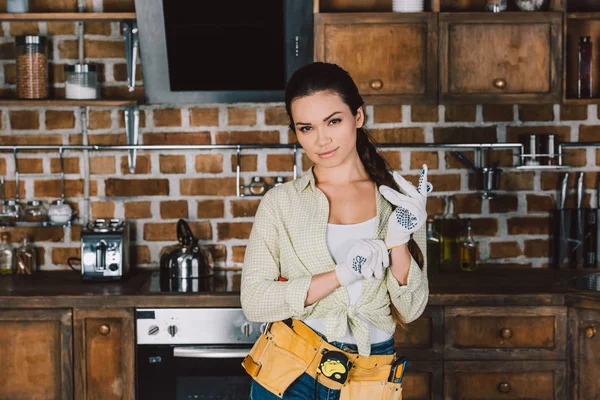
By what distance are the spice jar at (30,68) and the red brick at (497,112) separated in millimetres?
1773

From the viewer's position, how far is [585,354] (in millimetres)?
2436

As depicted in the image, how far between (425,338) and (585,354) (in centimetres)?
53

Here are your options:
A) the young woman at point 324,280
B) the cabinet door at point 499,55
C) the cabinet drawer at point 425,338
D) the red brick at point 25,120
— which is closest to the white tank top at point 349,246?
the young woman at point 324,280

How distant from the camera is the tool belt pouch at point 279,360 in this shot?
1.61m

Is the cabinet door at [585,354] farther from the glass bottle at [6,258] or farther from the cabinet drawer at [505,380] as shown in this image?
the glass bottle at [6,258]

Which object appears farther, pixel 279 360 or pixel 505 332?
pixel 505 332

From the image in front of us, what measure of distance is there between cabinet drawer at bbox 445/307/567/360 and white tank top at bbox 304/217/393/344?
2.84 ft

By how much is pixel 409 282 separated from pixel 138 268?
172 centimetres

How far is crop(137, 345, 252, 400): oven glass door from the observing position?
2486mm

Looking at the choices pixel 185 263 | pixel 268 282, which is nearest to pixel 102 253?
pixel 185 263

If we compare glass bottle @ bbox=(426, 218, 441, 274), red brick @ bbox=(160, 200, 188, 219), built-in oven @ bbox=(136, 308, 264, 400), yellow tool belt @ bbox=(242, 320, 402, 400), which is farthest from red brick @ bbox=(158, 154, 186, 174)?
yellow tool belt @ bbox=(242, 320, 402, 400)

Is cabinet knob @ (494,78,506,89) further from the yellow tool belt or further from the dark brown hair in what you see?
the yellow tool belt

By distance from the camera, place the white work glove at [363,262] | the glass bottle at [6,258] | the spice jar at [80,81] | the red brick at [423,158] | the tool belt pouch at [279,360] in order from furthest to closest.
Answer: the red brick at [423,158] < the glass bottle at [6,258] < the spice jar at [80,81] < the tool belt pouch at [279,360] < the white work glove at [363,262]

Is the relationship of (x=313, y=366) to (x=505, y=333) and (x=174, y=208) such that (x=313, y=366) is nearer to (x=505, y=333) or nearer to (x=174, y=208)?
(x=505, y=333)
